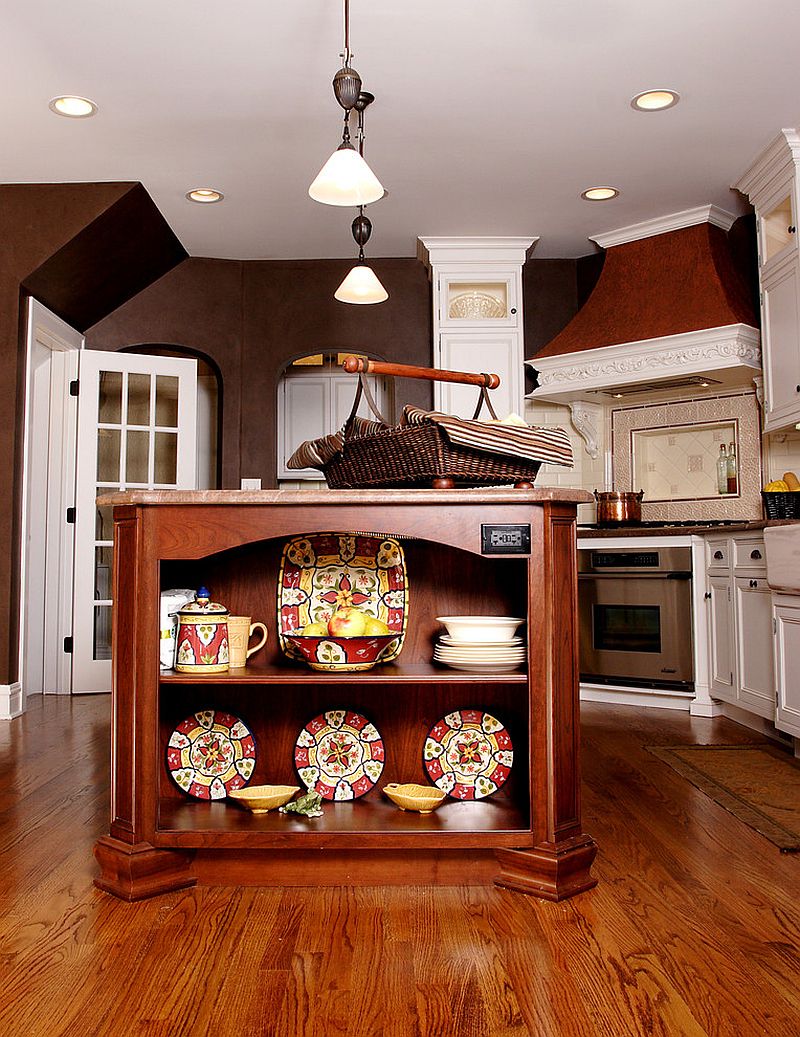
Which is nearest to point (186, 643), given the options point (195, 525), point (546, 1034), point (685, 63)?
point (195, 525)

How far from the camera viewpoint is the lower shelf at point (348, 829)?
2.04 m

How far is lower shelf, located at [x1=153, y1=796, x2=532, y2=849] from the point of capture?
2.04m

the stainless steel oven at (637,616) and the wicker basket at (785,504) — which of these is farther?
the stainless steel oven at (637,616)

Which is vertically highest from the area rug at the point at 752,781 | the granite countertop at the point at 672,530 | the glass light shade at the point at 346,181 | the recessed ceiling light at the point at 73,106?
the recessed ceiling light at the point at 73,106

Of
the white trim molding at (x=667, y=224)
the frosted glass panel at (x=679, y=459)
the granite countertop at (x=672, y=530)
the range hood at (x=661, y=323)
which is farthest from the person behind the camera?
the frosted glass panel at (x=679, y=459)

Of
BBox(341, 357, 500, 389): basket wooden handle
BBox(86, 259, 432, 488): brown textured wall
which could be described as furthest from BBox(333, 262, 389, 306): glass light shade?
BBox(86, 259, 432, 488): brown textured wall

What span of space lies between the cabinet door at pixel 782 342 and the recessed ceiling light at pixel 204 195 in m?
2.80

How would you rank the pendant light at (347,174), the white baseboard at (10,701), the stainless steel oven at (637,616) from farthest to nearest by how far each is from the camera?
the stainless steel oven at (637,616), the white baseboard at (10,701), the pendant light at (347,174)

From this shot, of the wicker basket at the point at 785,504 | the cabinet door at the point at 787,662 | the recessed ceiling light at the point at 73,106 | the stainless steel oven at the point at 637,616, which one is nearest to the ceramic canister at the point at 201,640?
the cabinet door at the point at 787,662

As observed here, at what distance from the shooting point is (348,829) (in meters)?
2.07

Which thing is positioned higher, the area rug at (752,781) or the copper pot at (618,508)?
the copper pot at (618,508)

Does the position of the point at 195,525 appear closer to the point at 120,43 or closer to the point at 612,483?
the point at 120,43

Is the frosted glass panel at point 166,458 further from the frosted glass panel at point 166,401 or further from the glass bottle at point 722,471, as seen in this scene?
the glass bottle at point 722,471

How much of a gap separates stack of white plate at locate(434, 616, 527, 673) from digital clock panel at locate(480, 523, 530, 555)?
183mm
